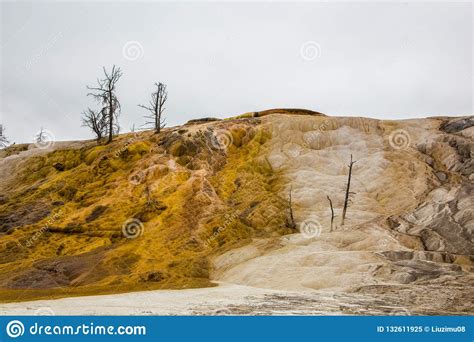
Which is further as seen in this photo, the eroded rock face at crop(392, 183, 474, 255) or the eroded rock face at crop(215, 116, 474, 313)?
the eroded rock face at crop(392, 183, 474, 255)

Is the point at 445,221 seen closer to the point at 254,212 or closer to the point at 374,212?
the point at 374,212

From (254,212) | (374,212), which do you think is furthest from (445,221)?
(254,212)

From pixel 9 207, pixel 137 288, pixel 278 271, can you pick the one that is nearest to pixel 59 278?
pixel 137 288

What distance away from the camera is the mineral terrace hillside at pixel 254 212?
31719 mm

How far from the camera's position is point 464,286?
1051 inches

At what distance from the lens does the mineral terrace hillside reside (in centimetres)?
3172

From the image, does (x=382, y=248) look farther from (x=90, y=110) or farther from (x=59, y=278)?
(x=90, y=110)

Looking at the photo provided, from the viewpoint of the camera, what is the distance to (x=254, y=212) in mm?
44312

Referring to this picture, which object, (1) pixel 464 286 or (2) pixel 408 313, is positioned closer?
(2) pixel 408 313

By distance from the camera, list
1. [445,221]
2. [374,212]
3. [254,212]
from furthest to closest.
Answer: [254,212], [374,212], [445,221]

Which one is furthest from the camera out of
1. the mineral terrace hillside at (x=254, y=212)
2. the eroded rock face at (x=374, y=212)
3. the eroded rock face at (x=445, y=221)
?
the eroded rock face at (x=445, y=221)

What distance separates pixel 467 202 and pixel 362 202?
29.3 feet

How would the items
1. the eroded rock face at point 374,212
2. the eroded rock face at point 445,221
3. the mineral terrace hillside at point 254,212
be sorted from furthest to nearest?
the eroded rock face at point 445,221, the mineral terrace hillside at point 254,212, the eroded rock face at point 374,212

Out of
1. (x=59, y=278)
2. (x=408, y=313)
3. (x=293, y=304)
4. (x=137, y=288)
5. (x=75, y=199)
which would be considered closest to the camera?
(x=408, y=313)
